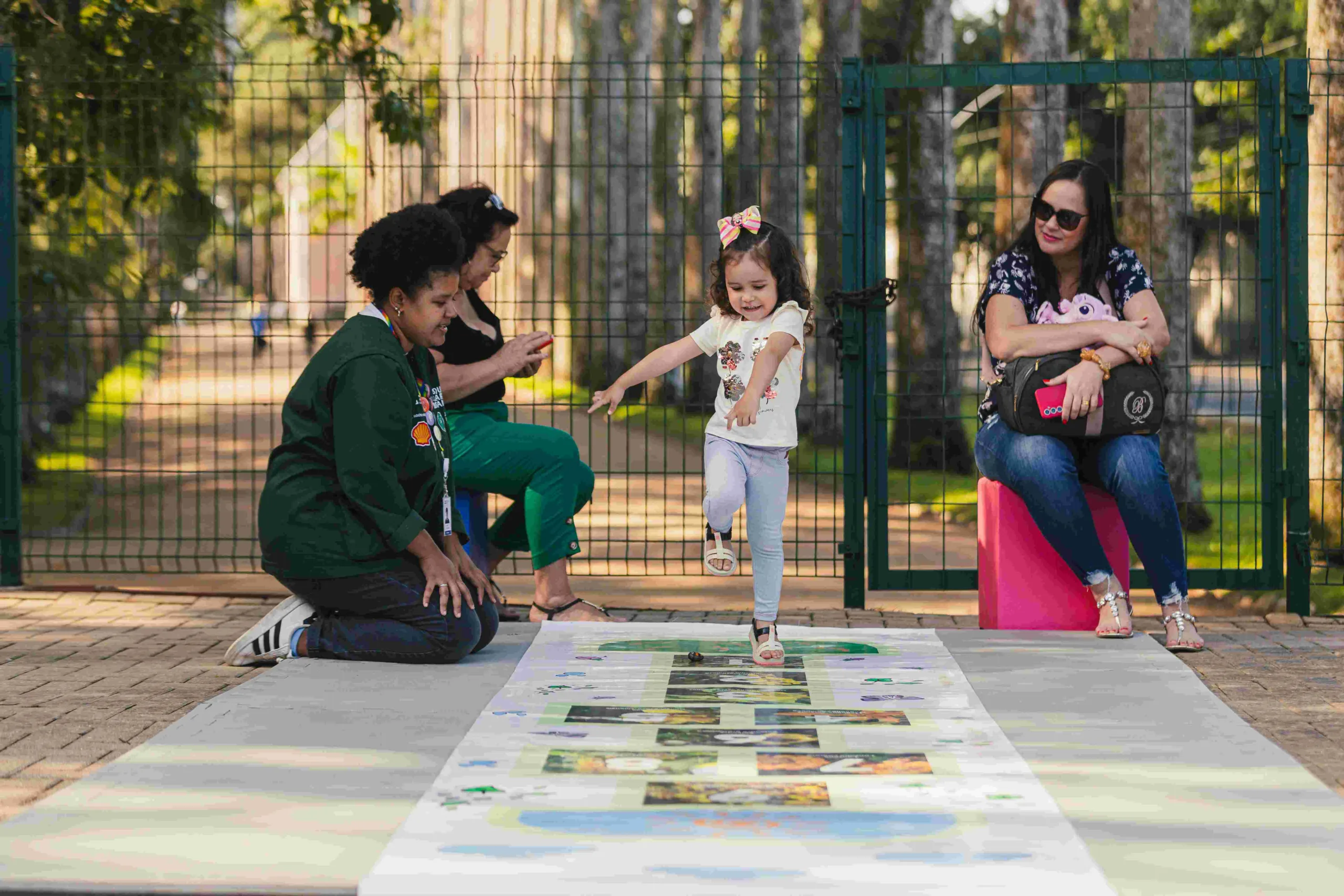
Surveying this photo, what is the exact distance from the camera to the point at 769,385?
5.77 metres

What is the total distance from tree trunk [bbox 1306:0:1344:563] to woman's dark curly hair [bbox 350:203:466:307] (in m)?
5.16

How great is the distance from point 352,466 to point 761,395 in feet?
4.65

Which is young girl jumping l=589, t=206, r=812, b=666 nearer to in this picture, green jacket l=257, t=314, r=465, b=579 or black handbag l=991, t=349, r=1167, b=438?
green jacket l=257, t=314, r=465, b=579

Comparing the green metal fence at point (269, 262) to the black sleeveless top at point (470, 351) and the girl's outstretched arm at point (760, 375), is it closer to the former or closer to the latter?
the black sleeveless top at point (470, 351)

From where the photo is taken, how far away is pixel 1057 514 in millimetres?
6211

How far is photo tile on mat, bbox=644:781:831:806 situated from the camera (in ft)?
12.8

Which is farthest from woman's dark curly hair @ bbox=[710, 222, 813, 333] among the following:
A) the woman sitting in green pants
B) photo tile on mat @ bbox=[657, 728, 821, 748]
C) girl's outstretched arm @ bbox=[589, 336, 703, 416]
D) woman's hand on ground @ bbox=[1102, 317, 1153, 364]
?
photo tile on mat @ bbox=[657, 728, 821, 748]

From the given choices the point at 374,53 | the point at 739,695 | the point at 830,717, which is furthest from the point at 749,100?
the point at 830,717

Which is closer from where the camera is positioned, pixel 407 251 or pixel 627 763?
pixel 627 763

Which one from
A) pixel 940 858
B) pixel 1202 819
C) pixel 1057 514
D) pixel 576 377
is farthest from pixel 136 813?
pixel 576 377

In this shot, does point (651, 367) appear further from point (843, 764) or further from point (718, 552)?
point (843, 764)

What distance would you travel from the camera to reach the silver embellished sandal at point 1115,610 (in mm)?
6266

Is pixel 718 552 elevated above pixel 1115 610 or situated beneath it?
elevated above

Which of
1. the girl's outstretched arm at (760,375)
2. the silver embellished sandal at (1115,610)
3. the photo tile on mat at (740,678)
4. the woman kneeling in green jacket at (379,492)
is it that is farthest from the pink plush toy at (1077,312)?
the woman kneeling in green jacket at (379,492)
